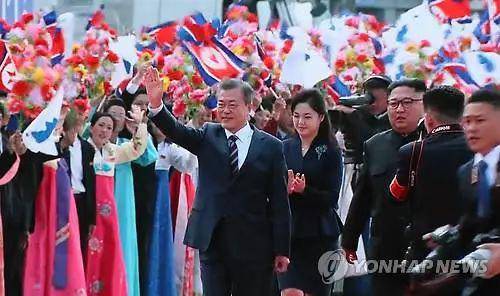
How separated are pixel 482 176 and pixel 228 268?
120 inches

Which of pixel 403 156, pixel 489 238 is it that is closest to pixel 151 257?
pixel 403 156

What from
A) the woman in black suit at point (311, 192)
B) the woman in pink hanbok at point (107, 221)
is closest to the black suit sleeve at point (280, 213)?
the woman in black suit at point (311, 192)

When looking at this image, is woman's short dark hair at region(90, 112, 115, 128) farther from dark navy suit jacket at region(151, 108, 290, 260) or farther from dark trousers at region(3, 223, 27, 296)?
dark navy suit jacket at region(151, 108, 290, 260)

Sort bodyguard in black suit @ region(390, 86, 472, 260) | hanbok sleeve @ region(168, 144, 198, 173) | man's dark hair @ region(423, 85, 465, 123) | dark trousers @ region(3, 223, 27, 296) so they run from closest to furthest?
bodyguard in black suit @ region(390, 86, 472, 260), man's dark hair @ region(423, 85, 465, 123), dark trousers @ region(3, 223, 27, 296), hanbok sleeve @ region(168, 144, 198, 173)

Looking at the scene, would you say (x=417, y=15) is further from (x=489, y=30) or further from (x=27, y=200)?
(x=27, y=200)

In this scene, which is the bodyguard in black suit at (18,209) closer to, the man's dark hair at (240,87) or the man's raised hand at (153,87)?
A: the man's raised hand at (153,87)

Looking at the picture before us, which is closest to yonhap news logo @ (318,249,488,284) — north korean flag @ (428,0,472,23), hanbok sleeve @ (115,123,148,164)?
hanbok sleeve @ (115,123,148,164)

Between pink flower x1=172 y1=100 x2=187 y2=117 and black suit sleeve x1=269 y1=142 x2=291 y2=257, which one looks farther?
pink flower x1=172 y1=100 x2=187 y2=117

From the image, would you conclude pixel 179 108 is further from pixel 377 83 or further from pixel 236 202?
pixel 236 202

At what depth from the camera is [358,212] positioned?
8.33m

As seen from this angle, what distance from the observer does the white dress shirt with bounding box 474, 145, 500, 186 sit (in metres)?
5.76

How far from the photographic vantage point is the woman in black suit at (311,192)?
937 cm

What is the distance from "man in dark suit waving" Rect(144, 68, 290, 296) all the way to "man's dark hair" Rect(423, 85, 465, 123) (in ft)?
4.64

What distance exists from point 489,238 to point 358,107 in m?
4.98
